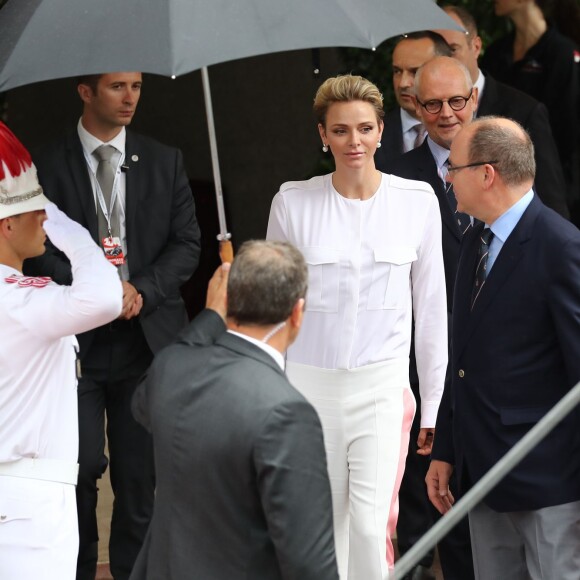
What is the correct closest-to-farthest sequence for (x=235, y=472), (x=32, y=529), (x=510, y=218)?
(x=235, y=472)
(x=32, y=529)
(x=510, y=218)

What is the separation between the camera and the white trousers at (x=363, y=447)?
14.1 feet

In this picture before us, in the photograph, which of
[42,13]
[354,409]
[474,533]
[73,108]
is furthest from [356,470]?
[73,108]

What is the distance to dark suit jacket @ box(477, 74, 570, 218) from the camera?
5449mm

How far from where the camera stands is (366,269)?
14.4 feet

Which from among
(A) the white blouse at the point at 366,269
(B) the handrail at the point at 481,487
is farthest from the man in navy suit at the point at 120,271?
(B) the handrail at the point at 481,487

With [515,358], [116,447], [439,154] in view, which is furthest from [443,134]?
[116,447]

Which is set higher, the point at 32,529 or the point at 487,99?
the point at 487,99

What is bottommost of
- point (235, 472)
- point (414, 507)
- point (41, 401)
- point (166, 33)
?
point (414, 507)

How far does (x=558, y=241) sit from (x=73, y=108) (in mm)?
4502

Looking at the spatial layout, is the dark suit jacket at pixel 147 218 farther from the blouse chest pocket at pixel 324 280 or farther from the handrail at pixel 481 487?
the handrail at pixel 481 487

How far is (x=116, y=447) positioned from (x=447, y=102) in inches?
71.2

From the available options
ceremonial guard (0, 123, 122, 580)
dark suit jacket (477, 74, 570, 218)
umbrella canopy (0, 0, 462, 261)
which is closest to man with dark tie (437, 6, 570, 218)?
dark suit jacket (477, 74, 570, 218)

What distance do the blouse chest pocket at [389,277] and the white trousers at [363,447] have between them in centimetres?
20

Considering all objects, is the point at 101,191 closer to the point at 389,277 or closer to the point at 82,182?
the point at 82,182
